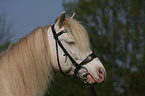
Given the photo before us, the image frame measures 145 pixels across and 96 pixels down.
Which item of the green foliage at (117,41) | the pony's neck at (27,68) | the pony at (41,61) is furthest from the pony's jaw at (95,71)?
the green foliage at (117,41)

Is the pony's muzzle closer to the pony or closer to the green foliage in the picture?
the pony

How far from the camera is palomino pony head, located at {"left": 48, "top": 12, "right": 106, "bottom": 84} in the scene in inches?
93.6

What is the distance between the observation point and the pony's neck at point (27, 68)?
2.21 meters

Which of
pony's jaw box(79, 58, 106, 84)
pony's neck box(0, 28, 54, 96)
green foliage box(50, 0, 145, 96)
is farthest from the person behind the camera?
green foliage box(50, 0, 145, 96)

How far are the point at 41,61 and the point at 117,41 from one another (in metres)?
11.6

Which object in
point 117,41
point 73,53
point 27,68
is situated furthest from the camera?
point 117,41

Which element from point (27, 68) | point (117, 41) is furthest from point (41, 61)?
point (117, 41)

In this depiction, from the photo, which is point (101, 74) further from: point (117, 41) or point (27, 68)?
point (117, 41)

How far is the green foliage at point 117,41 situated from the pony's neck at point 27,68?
399 inches

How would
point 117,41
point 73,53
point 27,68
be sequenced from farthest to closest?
point 117,41, point 73,53, point 27,68

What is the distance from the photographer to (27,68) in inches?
89.7

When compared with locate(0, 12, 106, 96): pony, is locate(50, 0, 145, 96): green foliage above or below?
below

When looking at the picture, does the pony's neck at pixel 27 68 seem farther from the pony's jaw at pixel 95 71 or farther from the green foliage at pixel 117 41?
the green foliage at pixel 117 41

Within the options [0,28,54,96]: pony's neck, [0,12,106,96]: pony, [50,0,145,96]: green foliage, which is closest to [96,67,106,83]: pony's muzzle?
[0,12,106,96]: pony
